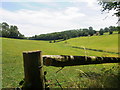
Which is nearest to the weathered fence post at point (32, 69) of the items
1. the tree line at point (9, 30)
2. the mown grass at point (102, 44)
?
the mown grass at point (102, 44)

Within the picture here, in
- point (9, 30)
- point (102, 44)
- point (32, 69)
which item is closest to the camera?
point (32, 69)

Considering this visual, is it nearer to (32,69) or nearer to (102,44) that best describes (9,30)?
(102,44)

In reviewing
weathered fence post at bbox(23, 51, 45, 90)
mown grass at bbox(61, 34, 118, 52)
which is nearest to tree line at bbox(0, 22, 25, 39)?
mown grass at bbox(61, 34, 118, 52)

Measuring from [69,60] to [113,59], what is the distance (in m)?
1.76

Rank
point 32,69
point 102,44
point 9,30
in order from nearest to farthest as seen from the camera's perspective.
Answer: point 32,69, point 102,44, point 9,30

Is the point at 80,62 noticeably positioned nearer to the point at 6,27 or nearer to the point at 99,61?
the point at 99,61

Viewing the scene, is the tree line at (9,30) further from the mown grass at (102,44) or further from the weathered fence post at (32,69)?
the weathered fence post at (32,69)

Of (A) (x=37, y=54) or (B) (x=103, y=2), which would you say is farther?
(B) (x=103, y=2)

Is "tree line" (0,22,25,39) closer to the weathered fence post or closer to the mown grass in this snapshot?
the mown grass

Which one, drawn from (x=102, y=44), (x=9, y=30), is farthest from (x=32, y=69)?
(x=9, y=30)

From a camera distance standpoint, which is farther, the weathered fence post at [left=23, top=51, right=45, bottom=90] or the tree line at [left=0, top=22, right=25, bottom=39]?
the tree line at [left=0, top=22, right=25, bottom=39]

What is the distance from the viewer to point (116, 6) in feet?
34.6

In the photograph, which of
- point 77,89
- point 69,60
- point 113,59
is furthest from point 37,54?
point 113,59

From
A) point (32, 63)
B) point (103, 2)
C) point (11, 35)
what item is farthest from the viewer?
point (11, 35)
